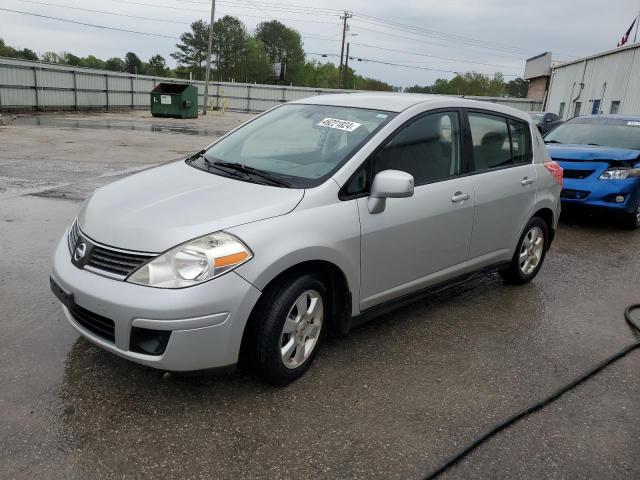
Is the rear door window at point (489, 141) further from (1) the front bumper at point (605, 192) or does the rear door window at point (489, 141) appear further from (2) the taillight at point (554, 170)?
(1) the front bumper at point (605, 192)

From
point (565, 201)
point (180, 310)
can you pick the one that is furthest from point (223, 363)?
point (565, 201)

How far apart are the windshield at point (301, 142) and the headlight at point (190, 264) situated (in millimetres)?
712

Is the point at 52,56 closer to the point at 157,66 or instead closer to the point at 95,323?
the point at 157,66

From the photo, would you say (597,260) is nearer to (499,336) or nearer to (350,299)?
(499,336)

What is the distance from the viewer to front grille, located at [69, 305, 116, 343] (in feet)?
8.77

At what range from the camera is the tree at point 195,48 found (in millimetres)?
97500

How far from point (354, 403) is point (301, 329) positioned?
0.50 m

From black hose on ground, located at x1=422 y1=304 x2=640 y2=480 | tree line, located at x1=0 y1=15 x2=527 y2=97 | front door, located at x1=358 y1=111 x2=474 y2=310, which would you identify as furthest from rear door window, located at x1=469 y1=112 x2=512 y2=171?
tree line, located at x1=0 y1=15 x2=527 y2=97

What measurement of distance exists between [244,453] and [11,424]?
116cm

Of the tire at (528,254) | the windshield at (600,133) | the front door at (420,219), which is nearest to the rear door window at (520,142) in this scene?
the tire at (528,254)

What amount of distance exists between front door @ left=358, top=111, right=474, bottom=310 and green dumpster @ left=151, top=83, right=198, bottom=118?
26.6m

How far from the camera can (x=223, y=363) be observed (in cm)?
271

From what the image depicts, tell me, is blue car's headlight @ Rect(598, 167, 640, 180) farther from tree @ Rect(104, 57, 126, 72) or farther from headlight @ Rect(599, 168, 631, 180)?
tree @ Rect(104, 57, 126, 72)

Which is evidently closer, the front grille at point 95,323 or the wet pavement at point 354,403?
the wet pavement at point 354,403
